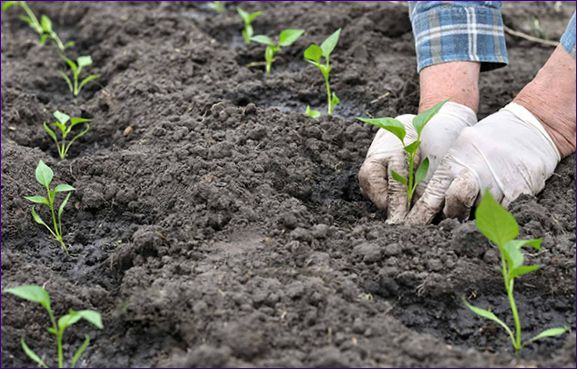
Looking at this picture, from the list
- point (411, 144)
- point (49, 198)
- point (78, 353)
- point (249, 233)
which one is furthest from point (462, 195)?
point (49, 198)

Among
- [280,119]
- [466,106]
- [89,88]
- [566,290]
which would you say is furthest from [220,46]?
[566,290]

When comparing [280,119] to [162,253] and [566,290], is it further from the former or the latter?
[566,290]

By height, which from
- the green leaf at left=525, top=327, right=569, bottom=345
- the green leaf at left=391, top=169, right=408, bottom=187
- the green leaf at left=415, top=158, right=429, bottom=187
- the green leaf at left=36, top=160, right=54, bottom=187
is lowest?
the green leaf at left=36, top=160, right=54, bottom=187

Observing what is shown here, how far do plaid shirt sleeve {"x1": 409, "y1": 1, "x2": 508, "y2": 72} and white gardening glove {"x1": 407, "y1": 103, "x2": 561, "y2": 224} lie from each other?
0.43m

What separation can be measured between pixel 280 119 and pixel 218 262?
2.63 feet

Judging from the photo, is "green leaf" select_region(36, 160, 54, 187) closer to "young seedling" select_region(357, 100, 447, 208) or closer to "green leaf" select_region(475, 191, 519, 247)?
"young seedling" select_region(357, 100, 447, 208)

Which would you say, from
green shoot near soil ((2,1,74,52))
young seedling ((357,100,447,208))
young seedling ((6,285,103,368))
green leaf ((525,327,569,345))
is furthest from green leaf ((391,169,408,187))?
green shoot near soil ((2,1,74,52))

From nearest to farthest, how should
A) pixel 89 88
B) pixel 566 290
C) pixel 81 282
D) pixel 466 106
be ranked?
pixel 566 290
pixel 81 282
pixel 466 106
pixel 89 88

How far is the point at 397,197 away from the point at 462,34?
2.39ft

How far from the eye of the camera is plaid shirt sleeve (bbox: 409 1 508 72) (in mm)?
2717

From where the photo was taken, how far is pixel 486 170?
2258 millimetres

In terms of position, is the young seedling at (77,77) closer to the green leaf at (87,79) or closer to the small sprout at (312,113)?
the green leaf at (87,79)

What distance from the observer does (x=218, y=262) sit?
2.05m

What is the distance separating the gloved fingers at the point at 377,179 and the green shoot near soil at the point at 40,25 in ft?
6.35
